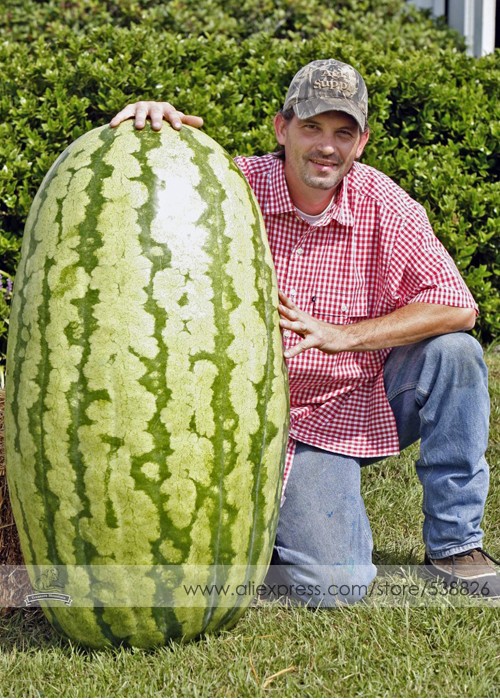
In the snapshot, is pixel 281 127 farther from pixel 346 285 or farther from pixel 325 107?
pixel 346 285

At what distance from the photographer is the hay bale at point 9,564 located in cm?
322

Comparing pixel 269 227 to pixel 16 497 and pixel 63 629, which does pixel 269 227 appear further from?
pixel 63 629

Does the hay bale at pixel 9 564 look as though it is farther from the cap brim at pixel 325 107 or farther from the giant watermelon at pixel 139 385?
the cap brim at pixel 325 107

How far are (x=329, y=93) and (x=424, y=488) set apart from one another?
5.38 feet

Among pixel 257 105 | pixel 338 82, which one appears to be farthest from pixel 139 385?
pixel 257 105

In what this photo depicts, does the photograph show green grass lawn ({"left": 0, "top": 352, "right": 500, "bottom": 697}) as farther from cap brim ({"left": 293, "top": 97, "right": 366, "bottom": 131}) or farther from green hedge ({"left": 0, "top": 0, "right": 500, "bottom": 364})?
green hedge ({"left": 0, "top": 0, "right": 500, "bottom": 364})

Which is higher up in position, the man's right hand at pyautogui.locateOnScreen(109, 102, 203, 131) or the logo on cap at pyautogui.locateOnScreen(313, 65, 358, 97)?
the logo on cap at pyautogui.locateOnScreen(313, 65, 358, 97)

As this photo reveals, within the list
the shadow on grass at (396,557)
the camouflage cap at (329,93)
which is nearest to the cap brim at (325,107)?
the camouflage cap at (329,93)

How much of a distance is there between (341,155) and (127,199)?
4.09ft

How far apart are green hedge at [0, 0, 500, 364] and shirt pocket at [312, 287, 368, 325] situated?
232 cm

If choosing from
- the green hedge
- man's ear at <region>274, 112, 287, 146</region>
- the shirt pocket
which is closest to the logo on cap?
man's ear at <region>274, 112, 287, 146</region>

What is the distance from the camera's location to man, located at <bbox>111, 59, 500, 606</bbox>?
130 inches

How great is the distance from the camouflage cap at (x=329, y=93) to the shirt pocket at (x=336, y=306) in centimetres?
70

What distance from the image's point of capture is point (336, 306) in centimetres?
357
